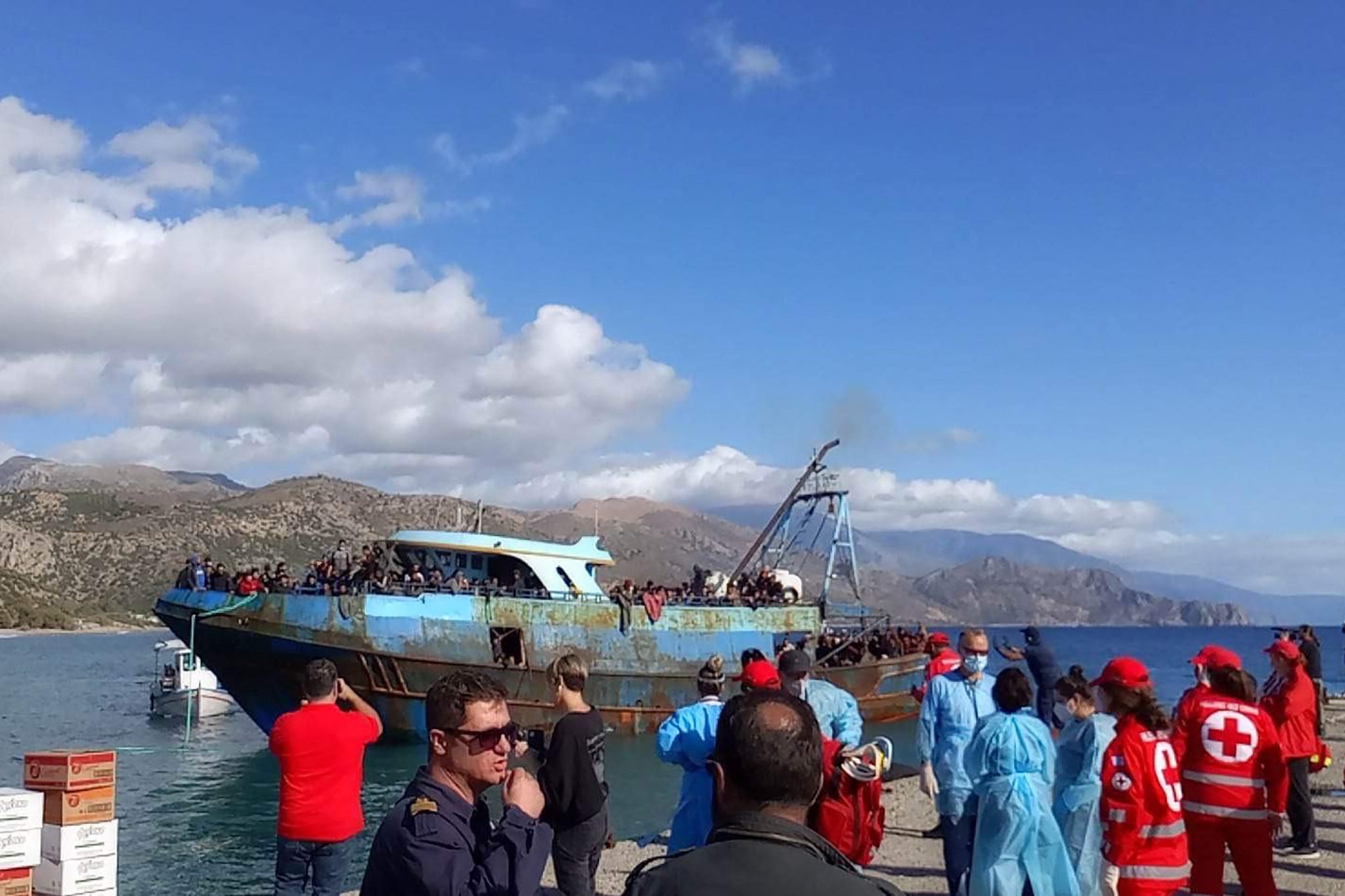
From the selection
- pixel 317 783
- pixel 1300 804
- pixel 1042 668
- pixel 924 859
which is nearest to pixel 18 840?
pixel 317 783

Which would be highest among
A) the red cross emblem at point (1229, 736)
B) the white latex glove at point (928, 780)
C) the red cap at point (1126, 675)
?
the red cap at point (1126, 675)

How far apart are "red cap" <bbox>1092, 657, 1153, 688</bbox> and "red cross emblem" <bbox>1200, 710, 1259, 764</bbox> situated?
0.38 meters

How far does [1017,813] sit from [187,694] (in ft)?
105

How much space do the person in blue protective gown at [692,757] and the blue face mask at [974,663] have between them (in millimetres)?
2349

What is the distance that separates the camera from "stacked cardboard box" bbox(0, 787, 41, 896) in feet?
20.3

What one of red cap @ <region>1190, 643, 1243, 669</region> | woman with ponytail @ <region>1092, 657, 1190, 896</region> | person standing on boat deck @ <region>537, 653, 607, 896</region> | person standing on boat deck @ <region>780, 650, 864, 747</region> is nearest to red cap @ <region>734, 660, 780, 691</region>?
person standing on boat deck @ <region>780, 650, 864, 747</region>

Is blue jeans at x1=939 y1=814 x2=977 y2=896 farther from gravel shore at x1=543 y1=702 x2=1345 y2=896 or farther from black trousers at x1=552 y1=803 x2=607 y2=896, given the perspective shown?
black trousers at x1=552 y1=803 x2=607 y2=896

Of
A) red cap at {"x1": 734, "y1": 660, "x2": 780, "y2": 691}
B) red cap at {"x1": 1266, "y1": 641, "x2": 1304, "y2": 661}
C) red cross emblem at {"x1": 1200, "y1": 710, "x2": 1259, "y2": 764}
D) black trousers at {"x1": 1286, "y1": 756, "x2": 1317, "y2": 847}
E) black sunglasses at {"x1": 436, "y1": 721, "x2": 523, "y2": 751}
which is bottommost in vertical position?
black trousers at {"x1": 1286, "y1": 756, "x2": 1317, "y2": 847}

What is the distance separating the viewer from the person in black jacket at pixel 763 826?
2230 mm

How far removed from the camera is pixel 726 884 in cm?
223

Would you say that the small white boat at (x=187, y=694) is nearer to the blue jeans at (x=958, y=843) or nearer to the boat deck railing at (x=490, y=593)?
the boat deck railing at (x=490, y=593)

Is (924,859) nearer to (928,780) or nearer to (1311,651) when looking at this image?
(928,780)

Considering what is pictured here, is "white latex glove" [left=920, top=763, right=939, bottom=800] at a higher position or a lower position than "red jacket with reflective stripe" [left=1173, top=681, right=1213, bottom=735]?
lower

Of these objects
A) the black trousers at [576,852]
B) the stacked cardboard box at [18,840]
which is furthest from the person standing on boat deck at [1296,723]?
the stacked cardboard box at [18,840]
